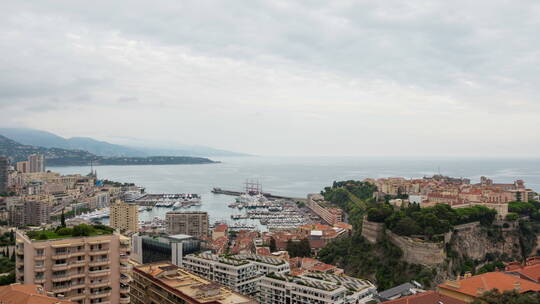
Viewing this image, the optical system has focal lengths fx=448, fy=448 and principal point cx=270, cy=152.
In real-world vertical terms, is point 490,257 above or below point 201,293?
below

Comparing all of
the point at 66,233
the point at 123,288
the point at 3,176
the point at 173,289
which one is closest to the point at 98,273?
the point at 123,288

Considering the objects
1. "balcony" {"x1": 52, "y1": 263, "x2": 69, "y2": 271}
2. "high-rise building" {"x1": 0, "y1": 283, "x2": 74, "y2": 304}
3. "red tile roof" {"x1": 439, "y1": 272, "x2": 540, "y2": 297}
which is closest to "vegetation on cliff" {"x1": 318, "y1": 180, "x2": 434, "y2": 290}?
"red tile roof" {"x1": 439, "y1": 272, "x2": 540, "y2": 297}

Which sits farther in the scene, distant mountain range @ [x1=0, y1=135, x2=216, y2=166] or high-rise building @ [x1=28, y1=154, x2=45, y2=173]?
distant mountain range @ [x1=0, y1=135, x2=216, y2=166]

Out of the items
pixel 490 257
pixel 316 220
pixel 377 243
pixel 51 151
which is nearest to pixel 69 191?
pixel 316 220

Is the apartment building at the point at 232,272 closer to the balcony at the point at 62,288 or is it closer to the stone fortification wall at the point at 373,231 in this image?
the balcony at the point at 62,288

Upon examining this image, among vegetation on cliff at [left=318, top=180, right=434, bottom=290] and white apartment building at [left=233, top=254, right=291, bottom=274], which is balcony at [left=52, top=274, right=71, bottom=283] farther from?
vegetation on cliff at [left=318, top=180, right=434, bottom=290]

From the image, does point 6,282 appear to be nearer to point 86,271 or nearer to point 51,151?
point 86,271

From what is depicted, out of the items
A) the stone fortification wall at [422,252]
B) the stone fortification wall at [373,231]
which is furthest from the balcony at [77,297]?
the stone fortification wall at [373,231]
